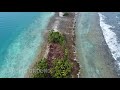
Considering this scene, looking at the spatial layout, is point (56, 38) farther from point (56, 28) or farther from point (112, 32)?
point (112, 32)

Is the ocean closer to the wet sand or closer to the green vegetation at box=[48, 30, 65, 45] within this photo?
the wet sand

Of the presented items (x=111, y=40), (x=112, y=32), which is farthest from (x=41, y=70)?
(x=112, y=32)

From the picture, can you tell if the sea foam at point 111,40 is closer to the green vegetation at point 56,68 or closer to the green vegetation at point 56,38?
the green vegetation at point 56,68

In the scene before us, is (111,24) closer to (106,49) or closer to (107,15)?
(107,15)

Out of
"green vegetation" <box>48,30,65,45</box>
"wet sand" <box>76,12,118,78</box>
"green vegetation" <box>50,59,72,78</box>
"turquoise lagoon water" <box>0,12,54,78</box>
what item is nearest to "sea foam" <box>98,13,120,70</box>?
"wet sand" <box>76,12,118,78</box>

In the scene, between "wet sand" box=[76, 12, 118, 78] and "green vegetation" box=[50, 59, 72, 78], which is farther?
"wet sand" box=[76, 12, 118, 78]

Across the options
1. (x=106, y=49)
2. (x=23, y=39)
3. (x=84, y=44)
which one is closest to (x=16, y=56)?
(x=23, y=39)
